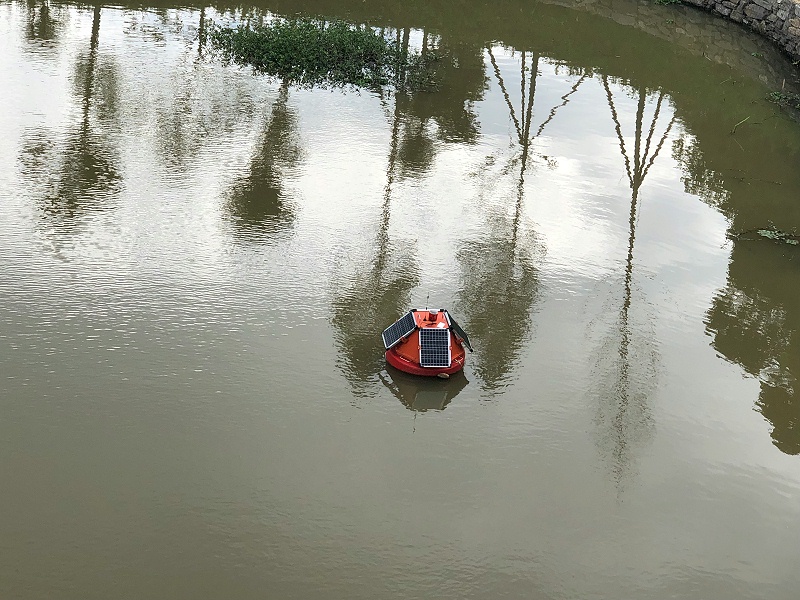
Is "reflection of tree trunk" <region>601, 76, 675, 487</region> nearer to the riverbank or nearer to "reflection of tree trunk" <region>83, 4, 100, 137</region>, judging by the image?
"reflection of tree trunk" <region>83, 4, 100, 137</region>

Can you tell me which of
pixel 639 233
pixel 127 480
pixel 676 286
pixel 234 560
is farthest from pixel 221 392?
pixel 639 233

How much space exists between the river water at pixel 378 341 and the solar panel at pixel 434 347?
29cm

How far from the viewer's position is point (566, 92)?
1742 centimetres

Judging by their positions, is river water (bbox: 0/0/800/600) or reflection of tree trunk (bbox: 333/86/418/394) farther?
reflection of tree trunk (bbox: 333/86/418/394)

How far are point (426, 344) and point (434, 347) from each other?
8cm

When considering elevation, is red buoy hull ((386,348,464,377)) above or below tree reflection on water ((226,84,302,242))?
below

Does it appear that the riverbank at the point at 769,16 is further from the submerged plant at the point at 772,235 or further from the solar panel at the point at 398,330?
the solar panel at the point at 398,330

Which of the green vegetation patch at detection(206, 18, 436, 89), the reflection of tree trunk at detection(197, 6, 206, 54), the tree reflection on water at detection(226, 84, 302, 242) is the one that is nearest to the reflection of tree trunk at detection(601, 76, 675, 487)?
the tree reflection on water at detection(226, 84, 302, 242)

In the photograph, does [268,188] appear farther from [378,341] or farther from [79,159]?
[378,341]

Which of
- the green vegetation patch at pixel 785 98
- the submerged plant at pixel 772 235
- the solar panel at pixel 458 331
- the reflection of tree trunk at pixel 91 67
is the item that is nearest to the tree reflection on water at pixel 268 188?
the reflection of tree trunk at pixel 91 67

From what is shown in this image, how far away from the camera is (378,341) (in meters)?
8.94

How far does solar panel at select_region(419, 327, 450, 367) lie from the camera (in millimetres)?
8273

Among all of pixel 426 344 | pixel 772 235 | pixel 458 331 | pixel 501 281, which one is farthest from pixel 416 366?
pixel 772 235

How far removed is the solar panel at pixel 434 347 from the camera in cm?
827
